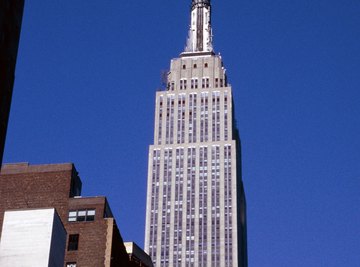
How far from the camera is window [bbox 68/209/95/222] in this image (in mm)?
83000

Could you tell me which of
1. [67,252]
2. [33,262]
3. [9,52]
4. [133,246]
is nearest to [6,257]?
[33,262]

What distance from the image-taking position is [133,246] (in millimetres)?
101312

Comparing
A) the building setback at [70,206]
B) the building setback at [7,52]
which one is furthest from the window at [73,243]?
the building setback at [7,52]

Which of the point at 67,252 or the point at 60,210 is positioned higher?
the point at 60,210

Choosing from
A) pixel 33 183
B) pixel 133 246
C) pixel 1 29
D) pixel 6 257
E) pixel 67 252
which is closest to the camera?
pixel 1 29

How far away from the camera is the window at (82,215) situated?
272ft

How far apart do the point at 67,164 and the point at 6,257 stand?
801 inches

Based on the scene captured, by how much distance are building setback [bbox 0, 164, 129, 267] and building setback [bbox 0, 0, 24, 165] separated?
63900 millimetres

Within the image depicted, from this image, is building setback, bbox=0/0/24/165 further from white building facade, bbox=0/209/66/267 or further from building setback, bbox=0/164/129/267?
building setback, bbox=0/164/129/267

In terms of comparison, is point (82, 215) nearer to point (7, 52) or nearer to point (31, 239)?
point (31, 239)

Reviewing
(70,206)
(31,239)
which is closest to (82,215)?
(70,206)

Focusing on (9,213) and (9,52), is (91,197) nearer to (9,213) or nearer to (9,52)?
(9,213)

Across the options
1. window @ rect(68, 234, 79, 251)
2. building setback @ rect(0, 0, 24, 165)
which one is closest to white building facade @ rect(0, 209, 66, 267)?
window @ rect(68, 234, 79, 251)

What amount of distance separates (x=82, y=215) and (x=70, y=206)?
1488mm
